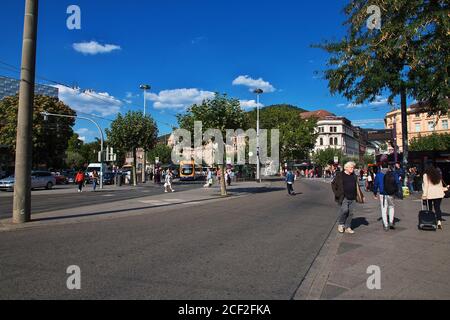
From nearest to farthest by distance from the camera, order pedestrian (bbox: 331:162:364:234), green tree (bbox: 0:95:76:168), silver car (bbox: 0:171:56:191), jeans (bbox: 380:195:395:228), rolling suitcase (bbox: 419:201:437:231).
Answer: rolling suitcase (bbox: 419:201:437:231) < pedestrian (bbox: 331:162:364:234) < jeans (bbox: 380:195:395:228) < silver car (bbox: 0:171:56:191) < green tree (bbox: 0:95:76:168)

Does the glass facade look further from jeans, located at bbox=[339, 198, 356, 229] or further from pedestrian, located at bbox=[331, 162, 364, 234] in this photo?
jeans, located at bbox=[339, 198, 356, 229]

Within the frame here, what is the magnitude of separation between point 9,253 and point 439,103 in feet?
54.4

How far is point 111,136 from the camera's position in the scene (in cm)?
3994

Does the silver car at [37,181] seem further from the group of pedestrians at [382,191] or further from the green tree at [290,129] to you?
the green tree at [290,129]

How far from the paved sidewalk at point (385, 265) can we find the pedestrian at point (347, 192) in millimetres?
423

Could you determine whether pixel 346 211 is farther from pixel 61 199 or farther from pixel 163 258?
pixel 61 199

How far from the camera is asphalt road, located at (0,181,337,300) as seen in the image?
16.5 ft

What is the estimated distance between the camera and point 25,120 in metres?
10.7

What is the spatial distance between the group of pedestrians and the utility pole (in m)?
8.18

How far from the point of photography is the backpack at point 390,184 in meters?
9.63

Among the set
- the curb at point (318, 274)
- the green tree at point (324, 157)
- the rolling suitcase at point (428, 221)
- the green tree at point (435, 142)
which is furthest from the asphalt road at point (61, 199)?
the green tree at point (324, 157)

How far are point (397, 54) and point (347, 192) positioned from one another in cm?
917

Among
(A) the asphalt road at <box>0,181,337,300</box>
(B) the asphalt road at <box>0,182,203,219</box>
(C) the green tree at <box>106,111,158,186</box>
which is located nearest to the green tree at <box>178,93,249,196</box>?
(B) the asphalt road at <box>0,182,203,219</box>

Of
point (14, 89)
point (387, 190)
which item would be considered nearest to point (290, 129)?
point (14, 89)
